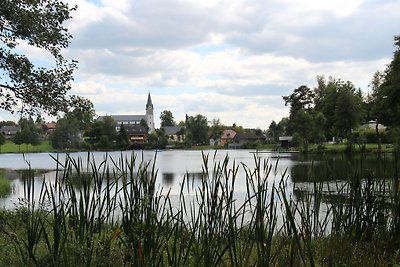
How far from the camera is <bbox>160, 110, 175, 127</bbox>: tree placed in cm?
16700

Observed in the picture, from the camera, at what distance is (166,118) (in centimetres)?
16750

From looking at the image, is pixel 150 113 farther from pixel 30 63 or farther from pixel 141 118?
pixel 30 63

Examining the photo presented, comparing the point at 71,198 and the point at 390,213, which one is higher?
the point at 71,198

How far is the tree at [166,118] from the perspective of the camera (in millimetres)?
167000

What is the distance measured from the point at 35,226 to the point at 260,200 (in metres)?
1.86

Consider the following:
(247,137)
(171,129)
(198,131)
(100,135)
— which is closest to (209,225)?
(100,135)

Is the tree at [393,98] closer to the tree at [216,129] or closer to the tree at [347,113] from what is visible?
the tree at [347,113]

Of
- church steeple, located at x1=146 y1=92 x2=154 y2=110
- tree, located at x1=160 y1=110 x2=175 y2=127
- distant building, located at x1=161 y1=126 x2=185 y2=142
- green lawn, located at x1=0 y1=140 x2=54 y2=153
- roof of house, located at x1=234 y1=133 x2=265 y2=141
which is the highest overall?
church steeple, located at x1=146 y1=92 x2=154 y2=110

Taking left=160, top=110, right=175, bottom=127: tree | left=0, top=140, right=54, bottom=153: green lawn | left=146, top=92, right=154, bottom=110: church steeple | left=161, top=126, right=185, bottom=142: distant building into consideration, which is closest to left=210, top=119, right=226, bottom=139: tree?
left=161, top=126, right=185, bottom=142: distant building

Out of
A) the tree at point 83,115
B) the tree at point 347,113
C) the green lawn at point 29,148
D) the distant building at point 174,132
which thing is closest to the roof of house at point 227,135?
the distant building at point 174,132

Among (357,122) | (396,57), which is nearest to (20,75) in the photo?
(396,57)

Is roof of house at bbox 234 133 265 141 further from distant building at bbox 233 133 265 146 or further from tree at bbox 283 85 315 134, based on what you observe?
tree at bbox 283 85 315 134

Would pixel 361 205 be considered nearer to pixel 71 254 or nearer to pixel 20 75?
pixel 71 254

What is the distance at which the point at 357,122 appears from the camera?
62094mm
